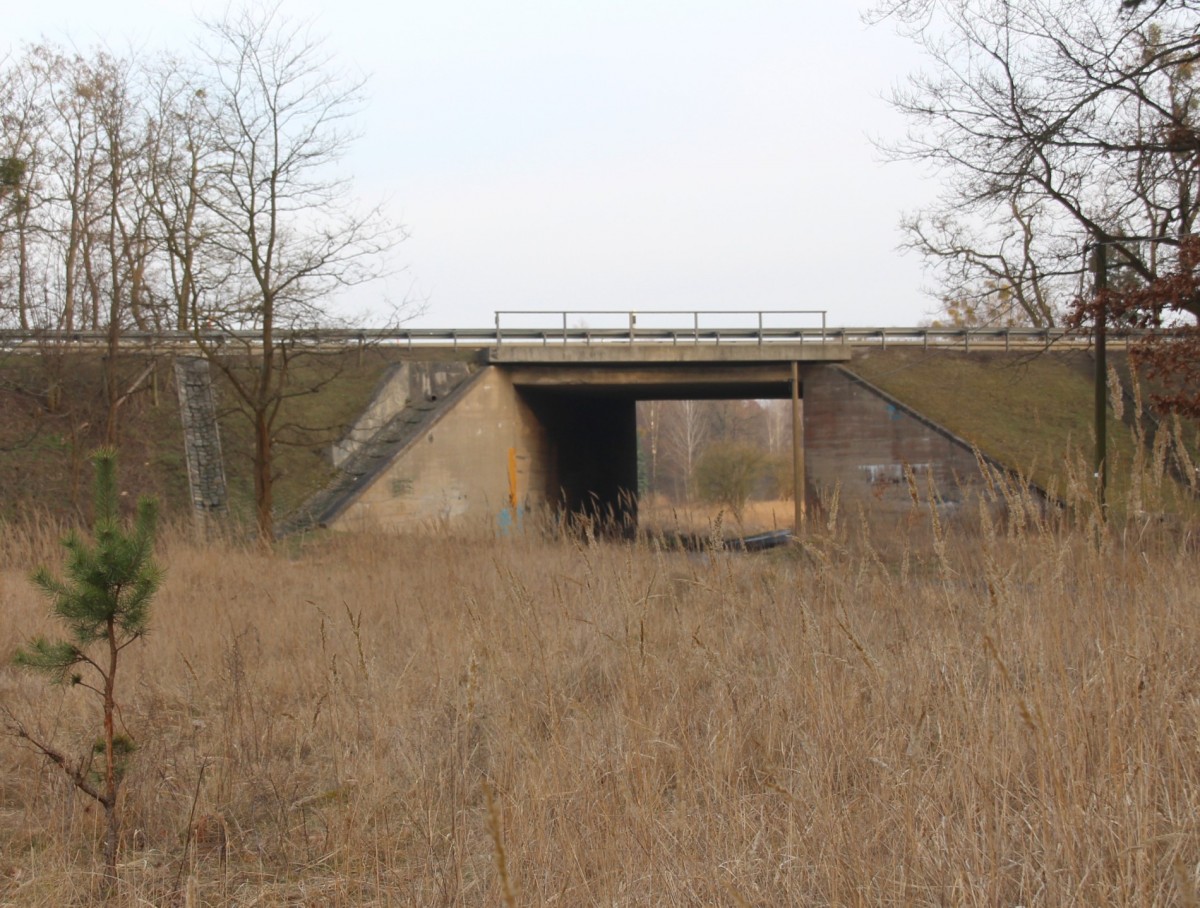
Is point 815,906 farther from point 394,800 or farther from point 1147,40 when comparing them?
point 1147,40

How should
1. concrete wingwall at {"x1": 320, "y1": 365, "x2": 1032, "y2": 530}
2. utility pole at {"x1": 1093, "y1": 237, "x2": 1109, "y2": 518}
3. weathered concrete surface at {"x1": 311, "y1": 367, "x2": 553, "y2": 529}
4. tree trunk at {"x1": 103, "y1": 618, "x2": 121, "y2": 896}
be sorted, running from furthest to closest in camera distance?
concrete wingwall at {"x1": 320, "y1": 365, "x2": 1032, "y2": 530} → weathered concrete surface at {"x1": 311, "y1": 367, "x2": 553, "y2": 529} → utility pole at {"x1": 1093, "y1": 237, "x2": 1109, "y2": 518} → tree trunk at {"x1": 103, "y1": 618, "x2": 121, "y2": 896}

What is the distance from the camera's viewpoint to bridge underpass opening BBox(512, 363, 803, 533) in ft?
85.6

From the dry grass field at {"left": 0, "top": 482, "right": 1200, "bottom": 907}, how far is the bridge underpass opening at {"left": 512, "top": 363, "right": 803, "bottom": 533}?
16.5 meters

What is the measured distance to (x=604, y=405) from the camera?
33.4 metres

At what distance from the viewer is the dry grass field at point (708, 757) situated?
2729mm

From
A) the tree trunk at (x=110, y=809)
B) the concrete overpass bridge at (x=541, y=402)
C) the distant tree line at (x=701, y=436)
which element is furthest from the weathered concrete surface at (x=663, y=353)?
the tree trunk at (x=110, y=809)

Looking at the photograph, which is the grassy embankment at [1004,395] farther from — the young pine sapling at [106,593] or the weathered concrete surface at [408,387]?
the young pine sapling at [106,593]

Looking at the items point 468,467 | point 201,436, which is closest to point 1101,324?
point 468,467

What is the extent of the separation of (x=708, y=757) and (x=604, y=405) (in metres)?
29.9

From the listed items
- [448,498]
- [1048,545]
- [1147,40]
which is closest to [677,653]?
[1048,545]

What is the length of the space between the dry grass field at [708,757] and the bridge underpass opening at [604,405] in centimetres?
1647

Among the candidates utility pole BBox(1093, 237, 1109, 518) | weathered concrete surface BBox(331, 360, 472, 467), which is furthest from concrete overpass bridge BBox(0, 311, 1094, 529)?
utility pole BBox(1093, 237, 1109, 518)

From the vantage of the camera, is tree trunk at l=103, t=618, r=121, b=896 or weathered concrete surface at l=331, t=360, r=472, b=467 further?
weathered concrete surface at l=331, t=360, r=472, b=467

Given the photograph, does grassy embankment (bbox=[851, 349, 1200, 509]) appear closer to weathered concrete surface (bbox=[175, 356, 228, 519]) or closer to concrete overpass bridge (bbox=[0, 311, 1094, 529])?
concrete overpass bridge (bbox=[0, 311, 1094, 529])
